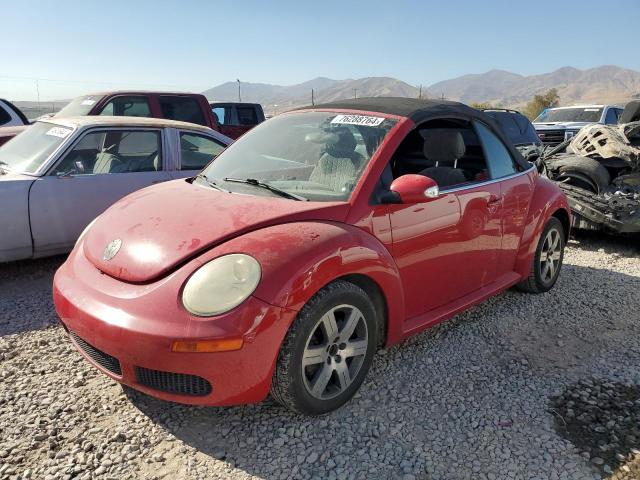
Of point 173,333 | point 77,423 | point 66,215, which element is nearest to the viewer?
point 173,333

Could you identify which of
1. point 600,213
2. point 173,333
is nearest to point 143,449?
point 173,333

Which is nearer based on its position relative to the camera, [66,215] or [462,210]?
[462,210]

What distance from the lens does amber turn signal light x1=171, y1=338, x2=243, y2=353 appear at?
7.36 feet

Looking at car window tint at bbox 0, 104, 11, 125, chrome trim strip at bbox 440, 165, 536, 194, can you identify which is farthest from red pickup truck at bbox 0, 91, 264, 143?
chrome trim strip at bbox 440, 165, 536, 194

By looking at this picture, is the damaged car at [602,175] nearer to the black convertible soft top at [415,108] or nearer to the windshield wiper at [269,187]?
the black convertible soft top at [415,108]

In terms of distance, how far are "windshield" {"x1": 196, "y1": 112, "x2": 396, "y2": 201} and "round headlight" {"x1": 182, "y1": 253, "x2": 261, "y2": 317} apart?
713 mm

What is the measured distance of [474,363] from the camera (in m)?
3.37

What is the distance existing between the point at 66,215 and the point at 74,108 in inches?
187

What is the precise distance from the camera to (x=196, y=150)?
573cm

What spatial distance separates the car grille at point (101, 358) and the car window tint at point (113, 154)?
2719 mm

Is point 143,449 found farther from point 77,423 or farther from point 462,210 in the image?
point 462,210

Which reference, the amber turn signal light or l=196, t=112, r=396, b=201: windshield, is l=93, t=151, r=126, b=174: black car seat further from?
the amber turn signal light

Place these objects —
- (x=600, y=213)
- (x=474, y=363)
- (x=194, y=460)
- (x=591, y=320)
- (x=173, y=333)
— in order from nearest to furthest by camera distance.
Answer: (x=173, y=333)
(x=194, y=460)
(x=474, y=363)
(x=591, y=320)
(x=600, y=213)

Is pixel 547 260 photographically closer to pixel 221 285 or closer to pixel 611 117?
pixel 221 285
